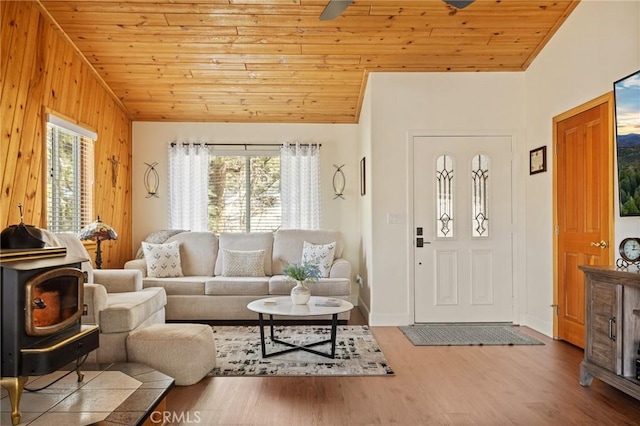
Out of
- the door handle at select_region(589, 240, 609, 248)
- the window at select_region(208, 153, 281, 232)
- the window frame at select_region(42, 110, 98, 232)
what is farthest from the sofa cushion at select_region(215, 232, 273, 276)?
the door handle at select_region(589, 240, 609, 248)

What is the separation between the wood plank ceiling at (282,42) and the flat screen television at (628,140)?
128cm

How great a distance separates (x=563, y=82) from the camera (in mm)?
4070

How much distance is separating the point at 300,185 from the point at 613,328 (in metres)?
3.99

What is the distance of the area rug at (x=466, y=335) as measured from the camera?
4.04 meters

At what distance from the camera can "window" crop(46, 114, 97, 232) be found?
14.3 feet

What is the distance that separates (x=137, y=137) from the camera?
5.99 meters

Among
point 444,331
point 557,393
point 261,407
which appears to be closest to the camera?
point 261,407

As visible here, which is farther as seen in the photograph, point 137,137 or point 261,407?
point 137,137

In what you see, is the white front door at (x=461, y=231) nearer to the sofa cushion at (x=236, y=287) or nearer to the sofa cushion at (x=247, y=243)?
the sofa cushion at (x=236, y=287)

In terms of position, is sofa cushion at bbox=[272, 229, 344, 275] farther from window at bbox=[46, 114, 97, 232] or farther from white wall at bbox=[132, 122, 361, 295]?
window at bbox=[46, 114, 97, 232]

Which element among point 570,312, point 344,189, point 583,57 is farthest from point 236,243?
point 583,57

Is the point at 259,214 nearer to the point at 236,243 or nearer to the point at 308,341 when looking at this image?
the point at 236,243

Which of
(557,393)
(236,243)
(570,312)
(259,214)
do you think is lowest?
(557,393)

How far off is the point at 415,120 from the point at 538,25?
4.64 ft
